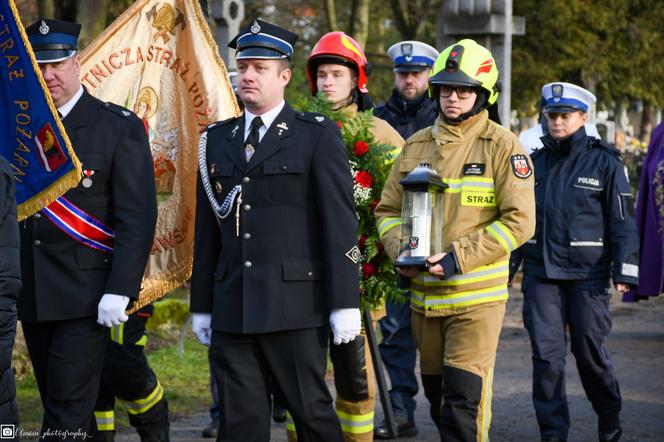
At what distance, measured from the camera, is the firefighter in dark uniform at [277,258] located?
5727 millimetres

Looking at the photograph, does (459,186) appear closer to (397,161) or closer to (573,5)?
(397,161)

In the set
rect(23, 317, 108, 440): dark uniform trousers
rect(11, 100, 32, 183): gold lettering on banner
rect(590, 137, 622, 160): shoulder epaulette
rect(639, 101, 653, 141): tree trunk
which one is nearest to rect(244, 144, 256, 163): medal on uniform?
rect(11, 100, 32, 183): gold lettering on banner

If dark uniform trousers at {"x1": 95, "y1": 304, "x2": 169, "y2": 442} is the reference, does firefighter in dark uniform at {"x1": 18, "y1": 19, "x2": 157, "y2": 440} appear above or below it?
above

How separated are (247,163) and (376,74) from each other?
24355mm

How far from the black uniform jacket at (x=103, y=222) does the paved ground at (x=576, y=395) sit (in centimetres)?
229

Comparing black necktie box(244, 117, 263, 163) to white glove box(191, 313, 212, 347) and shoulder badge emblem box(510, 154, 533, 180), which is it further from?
shoulder badge emblem box(510, 154, 533, 180)

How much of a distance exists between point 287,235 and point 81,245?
3.69 ft

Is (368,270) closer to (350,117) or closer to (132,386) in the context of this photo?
(350,117)

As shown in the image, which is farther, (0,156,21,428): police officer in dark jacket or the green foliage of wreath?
the green foliage of wreath

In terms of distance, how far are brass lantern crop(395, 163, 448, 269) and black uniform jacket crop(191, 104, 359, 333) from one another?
0.64 m

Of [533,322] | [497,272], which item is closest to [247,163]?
[497,272]

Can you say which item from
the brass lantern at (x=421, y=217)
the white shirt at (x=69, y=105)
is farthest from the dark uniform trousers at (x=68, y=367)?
the brass lantern at (x=421, y=217)

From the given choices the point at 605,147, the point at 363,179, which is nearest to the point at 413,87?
the point at 605,147

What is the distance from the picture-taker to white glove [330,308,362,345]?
5723 mm
